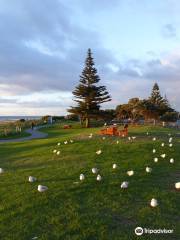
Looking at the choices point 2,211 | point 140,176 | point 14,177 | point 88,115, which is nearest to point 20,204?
point 2,211

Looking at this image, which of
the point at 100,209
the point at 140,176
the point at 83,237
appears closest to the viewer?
the point at 83,237

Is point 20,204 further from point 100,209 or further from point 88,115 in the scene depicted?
point 88,115

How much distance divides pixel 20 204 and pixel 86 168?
15.1 feet

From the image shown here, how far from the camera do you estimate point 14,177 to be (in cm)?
1212

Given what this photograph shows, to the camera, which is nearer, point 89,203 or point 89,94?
point 89,203

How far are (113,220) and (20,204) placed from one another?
8.52 ft

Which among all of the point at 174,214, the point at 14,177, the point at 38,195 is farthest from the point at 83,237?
the point at 14,177

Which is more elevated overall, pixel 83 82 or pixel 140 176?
pixel 83 82

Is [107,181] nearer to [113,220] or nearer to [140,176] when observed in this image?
[140,176]

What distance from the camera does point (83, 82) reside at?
5253cm

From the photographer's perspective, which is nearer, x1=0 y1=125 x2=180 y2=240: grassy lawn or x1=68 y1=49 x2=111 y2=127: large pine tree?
x1=0 y1=125 x2=180 y2=240: grassy lawn

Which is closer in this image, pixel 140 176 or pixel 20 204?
pixel 20 204

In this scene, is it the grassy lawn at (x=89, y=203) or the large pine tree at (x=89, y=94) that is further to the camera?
the large pine tree at (x=89, y=94)

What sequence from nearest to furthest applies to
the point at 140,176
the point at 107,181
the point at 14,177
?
the point at 107,181, the point at 140,176, the point at 14,177
